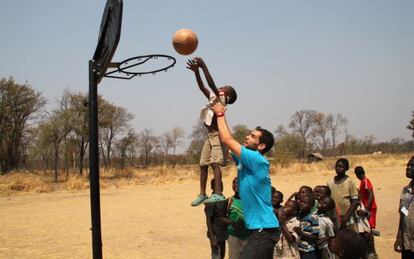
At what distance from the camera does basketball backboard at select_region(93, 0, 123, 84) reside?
4215mm

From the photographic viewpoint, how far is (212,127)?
16.2 ft

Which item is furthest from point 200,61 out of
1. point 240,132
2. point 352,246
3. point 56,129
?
point 240,132

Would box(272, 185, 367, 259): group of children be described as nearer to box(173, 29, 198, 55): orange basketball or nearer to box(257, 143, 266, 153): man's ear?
box(257, 143, 266, 153): man's ear

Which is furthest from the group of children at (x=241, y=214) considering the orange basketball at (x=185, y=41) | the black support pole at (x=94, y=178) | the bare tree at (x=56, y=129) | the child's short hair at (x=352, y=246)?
the bare tree at (x=56, y=129)

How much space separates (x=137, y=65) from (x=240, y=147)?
7.17 feet

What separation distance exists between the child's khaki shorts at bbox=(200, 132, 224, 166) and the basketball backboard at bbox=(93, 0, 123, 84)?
1.39 m

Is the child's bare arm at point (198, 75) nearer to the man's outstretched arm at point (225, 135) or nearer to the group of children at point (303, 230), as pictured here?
the man's outstretched arm at point (225, 135)

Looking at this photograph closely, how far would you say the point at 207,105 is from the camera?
16.2ft

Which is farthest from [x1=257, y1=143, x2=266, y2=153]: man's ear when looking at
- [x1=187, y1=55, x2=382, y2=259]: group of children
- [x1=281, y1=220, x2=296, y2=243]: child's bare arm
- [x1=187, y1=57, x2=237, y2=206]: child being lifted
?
[x1=281, y1=220, x2=296, y2=243]: child's bare arm

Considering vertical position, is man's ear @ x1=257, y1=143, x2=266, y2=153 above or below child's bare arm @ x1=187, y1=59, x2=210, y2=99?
below

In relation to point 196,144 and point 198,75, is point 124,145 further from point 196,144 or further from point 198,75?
point 198,75

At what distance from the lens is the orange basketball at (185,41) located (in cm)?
473

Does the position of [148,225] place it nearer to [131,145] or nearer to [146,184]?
[146,184]

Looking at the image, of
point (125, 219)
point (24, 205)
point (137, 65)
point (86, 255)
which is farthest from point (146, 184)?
point (137, 65)
